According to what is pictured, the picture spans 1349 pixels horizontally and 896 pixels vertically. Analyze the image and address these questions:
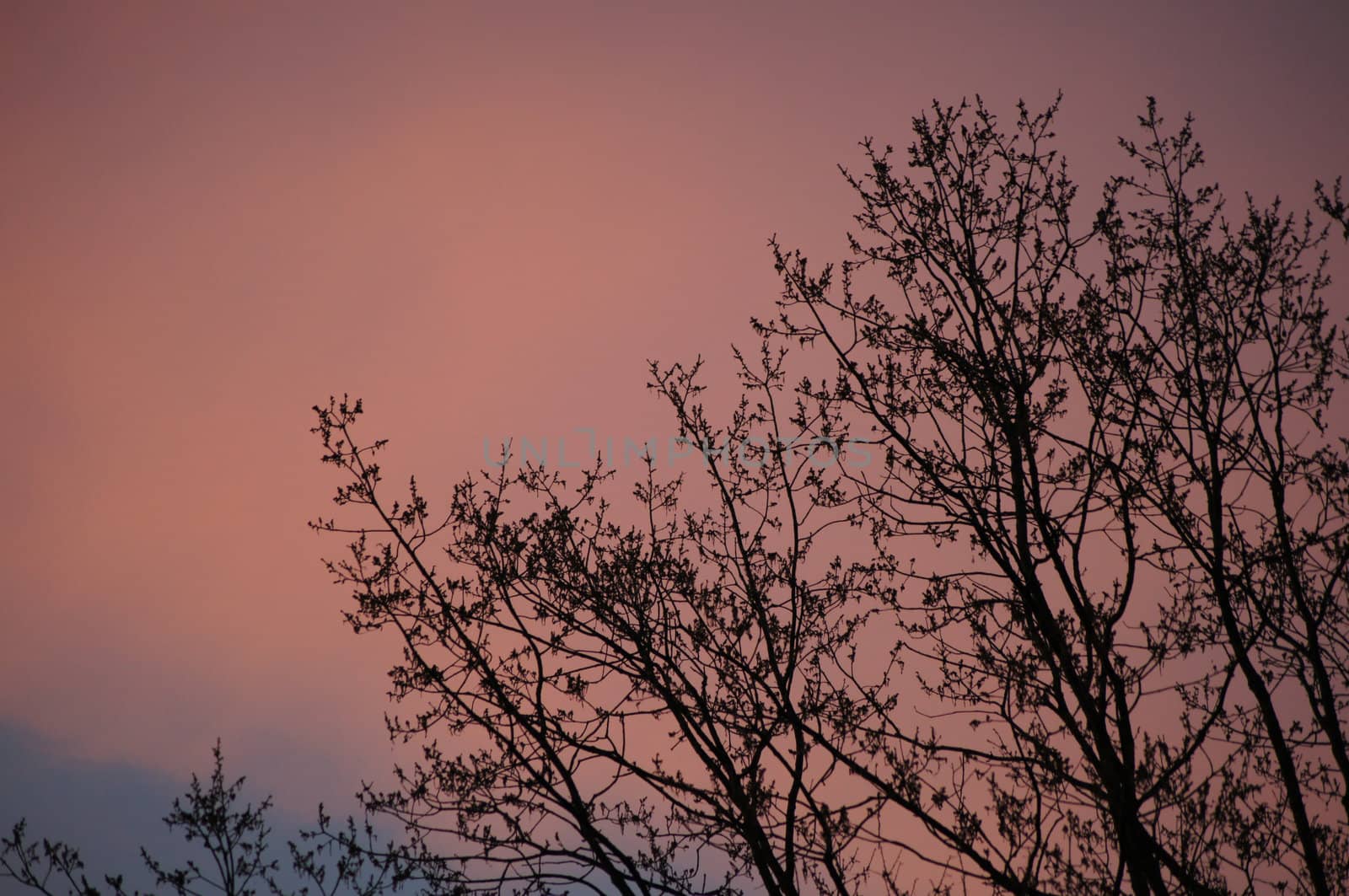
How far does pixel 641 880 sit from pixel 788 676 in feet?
5.99

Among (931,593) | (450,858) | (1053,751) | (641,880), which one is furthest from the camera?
(931,593)

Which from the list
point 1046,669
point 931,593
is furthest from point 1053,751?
point 931,593

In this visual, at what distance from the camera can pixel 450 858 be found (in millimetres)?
6125

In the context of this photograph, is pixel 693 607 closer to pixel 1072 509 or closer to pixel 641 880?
pixel 641 880

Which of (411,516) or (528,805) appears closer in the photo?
(528,805)

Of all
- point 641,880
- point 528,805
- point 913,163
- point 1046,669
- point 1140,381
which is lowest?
point 641,880

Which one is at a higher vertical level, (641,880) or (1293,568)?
(1293,568)

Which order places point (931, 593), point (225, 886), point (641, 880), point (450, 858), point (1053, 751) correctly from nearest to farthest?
point (641, 880) → point (450, 858) → point (1053, 751) → point (931, 593) → point (225, 886)

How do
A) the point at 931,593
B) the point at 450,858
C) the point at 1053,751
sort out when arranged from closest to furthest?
the point at 450,858 → the point at 1053,751 → the point at 931,593

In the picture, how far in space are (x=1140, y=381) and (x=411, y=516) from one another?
19.3 ft

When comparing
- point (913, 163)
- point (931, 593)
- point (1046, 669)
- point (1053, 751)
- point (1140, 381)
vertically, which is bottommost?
point (1053, 751)

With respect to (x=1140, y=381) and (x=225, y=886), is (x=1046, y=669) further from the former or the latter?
(x=225, y=886)

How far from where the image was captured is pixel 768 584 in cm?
743

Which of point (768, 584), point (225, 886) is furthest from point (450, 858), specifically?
point (225, 886)
